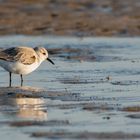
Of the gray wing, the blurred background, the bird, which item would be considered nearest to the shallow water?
the bird

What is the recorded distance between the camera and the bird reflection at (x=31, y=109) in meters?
12.5

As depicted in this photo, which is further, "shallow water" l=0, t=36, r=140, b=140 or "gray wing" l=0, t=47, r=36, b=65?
"gray wing" l=0, t=47, r=36, b=65

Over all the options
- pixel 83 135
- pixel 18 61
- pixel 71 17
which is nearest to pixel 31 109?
pixel 83 135

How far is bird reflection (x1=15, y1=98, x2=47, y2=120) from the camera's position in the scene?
12.5 meters

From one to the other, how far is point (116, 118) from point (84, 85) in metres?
3.60

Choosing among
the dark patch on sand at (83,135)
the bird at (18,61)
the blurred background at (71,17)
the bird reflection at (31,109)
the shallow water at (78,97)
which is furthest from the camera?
the blurred background at (71,17)

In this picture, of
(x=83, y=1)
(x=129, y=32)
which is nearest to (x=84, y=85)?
(x=129, y=32)

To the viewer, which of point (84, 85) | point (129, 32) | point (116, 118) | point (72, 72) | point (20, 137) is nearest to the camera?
point (20, 137)

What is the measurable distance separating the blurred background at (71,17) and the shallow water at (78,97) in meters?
4.16

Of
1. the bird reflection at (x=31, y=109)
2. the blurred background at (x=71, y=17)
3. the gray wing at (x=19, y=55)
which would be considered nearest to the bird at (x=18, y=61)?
the gray wing at (x=19, y=55)

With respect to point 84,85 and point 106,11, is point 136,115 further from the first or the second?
point 106,11

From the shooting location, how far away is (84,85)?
15.8 metres

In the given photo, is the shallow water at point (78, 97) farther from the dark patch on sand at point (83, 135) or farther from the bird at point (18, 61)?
the bird at point (18, 61)

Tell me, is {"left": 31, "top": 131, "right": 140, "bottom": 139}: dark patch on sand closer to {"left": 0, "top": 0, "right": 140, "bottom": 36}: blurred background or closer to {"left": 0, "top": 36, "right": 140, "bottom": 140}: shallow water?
{"left": 0, "top": 36, "right": 140, "bottom": 140}: shallow water
